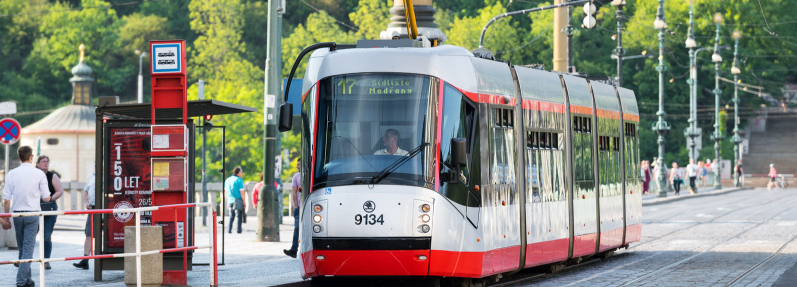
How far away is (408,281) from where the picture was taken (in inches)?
594

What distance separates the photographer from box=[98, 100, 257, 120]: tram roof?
16.7 m

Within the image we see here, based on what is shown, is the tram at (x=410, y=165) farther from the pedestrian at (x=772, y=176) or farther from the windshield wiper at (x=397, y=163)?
the pedestrian at (x=772, y=176)

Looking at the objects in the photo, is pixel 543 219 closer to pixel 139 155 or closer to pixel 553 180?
pixel 553 180

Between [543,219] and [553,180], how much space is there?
0.74m

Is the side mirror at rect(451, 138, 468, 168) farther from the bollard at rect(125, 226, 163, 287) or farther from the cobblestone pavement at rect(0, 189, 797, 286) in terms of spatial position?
the bollard at rect(125, 226, 163, 287)

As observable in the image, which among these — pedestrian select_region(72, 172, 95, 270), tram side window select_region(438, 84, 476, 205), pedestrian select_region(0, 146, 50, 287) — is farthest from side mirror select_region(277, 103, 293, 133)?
pedestrian select_region(72, 172, 95, 270)

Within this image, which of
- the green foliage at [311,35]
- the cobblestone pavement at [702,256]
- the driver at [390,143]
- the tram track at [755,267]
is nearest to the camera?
the driver at [390,143]

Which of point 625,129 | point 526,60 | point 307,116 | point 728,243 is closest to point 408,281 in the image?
point 307,116

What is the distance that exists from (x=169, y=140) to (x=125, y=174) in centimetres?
233

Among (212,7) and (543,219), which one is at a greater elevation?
(212,7)

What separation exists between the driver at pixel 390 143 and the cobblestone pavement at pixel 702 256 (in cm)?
324

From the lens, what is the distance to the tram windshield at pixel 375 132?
14.0m

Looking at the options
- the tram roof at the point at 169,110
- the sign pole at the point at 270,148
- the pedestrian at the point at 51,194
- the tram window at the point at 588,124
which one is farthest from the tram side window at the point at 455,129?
the sign pole at the point at 270,148

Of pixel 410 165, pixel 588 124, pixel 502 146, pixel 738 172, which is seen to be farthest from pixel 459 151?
pixel 738 172
